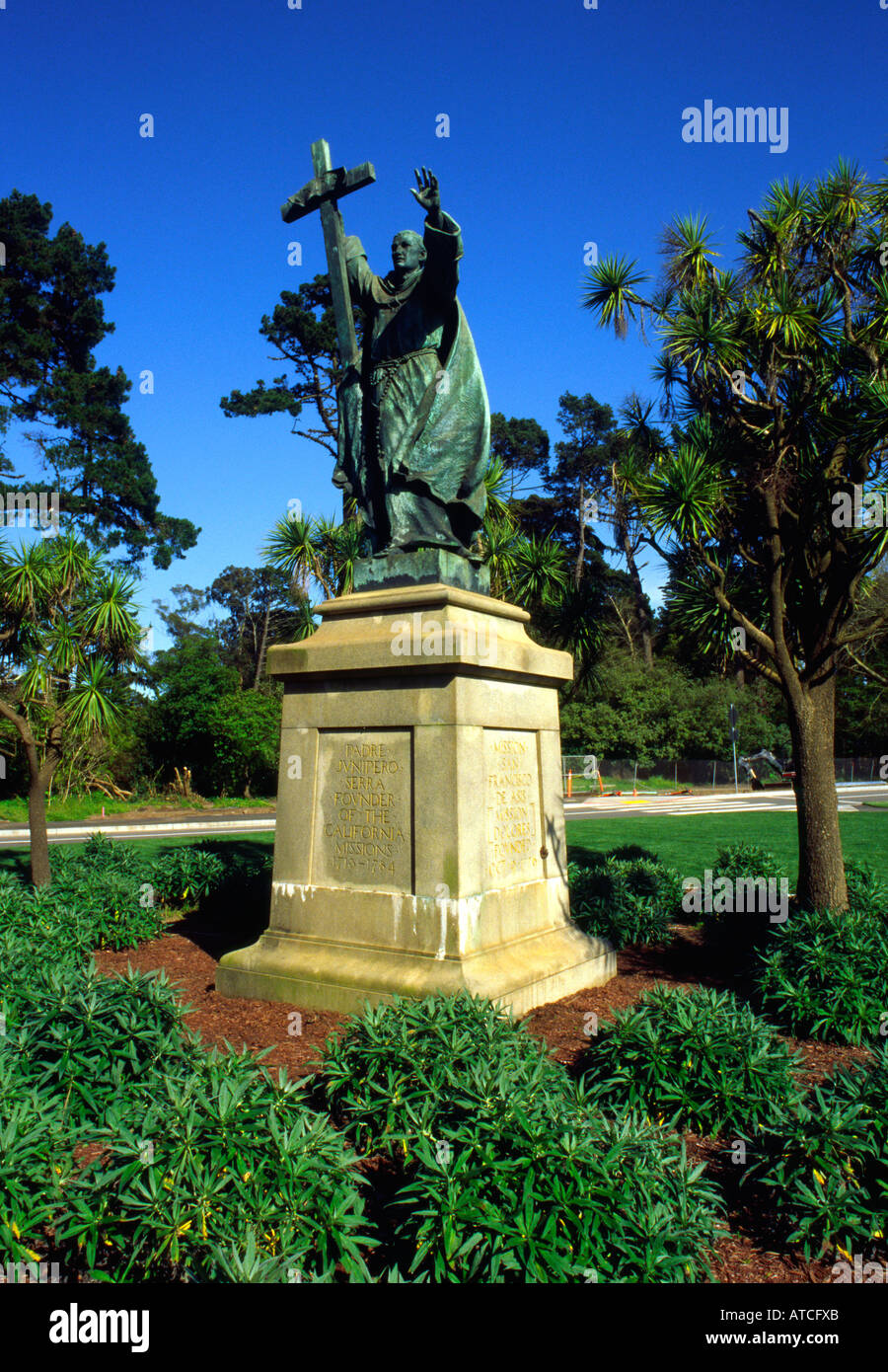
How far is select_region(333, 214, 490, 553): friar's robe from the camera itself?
614 centimetres

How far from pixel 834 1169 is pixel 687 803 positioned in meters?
27.2

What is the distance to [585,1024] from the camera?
211 inches

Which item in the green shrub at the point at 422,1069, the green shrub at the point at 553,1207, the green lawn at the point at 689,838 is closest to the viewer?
the green shrub at the point at 553,1207

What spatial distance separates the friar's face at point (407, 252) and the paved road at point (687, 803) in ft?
60.5

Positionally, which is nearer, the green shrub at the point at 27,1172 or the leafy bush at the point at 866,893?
the green shrub at the point at 27,1172

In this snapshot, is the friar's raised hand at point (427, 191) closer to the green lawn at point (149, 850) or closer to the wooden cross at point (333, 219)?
the wooden cross at point (333, 219)

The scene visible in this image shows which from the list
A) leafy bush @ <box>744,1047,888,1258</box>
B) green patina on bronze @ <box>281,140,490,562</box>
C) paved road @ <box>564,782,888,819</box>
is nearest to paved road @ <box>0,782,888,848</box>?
paved road @ <box>564,782,888,819</box>

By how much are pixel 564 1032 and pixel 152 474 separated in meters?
33.7

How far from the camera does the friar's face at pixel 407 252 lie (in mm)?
6266

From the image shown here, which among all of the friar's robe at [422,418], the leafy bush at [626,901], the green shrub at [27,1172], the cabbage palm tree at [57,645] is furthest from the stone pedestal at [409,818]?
the cabbage palm tree at [57,645]

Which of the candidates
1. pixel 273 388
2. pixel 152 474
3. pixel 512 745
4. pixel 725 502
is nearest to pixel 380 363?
pixel 512 745

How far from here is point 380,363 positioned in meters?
6.42

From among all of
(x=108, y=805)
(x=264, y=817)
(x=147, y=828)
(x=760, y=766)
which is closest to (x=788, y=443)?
(x=147, y=828)

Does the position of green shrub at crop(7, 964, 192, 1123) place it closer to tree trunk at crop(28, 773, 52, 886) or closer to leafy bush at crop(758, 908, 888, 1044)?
leafy bush at crop(758, 908, 888, 1044)
